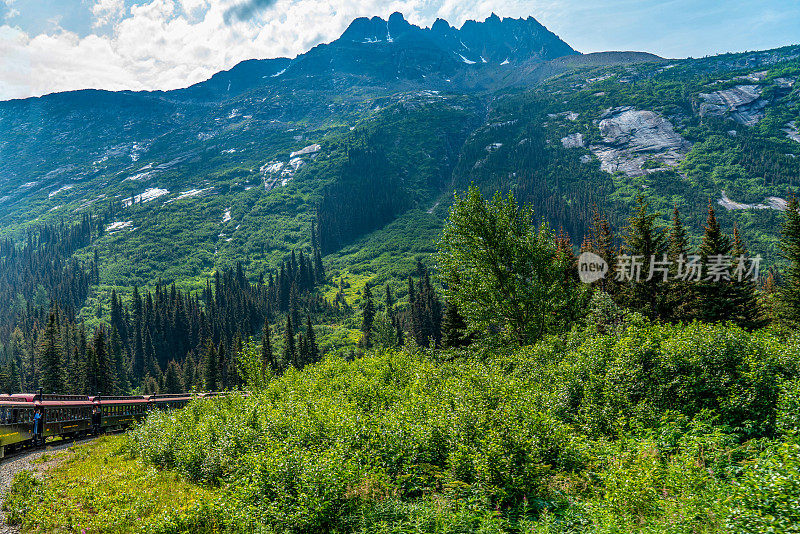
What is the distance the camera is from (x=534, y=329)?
29.8 meters

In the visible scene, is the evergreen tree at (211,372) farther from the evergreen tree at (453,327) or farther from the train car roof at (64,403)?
the evergreen tree at (453,327)

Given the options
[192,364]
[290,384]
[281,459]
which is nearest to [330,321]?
[192,364]

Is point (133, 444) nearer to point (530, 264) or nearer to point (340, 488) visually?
point (340, 488)

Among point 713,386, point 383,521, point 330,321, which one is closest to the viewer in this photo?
point 383,521

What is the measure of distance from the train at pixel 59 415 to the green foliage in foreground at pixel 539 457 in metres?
16.6

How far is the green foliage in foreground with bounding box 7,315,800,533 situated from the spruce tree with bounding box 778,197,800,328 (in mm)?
34947

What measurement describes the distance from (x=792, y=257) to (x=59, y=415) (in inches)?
2809

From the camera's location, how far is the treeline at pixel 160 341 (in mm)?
83312

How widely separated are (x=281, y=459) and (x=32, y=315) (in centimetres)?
21907

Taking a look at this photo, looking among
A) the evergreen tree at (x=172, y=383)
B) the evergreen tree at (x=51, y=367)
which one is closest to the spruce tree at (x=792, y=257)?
the evergreen tree at (x=51, y=367)

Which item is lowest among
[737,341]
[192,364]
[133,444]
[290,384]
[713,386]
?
[192,364]

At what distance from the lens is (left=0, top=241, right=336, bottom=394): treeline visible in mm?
83312

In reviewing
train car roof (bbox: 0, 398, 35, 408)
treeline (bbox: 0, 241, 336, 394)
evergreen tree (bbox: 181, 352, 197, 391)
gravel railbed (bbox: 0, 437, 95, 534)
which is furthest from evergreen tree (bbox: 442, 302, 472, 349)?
evergreen tree (bbox: 181, 352, 197, 391)

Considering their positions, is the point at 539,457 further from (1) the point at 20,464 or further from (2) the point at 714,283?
(2) the point at 714,283
